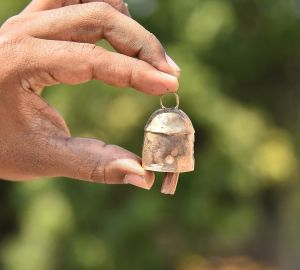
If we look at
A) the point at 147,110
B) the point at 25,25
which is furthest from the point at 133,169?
the point at 147,110

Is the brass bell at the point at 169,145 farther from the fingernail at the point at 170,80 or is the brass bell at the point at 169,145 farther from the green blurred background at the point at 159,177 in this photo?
the green blurred background at the point at 159,177

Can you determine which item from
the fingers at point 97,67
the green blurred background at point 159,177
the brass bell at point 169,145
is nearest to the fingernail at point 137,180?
the brass bell at point 169,145

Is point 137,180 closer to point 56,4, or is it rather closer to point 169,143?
point 169,143

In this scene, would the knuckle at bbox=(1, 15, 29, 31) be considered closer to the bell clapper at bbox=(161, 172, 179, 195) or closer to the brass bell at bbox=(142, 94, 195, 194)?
the brass bell at bbox=(142, 94, 195, 194)

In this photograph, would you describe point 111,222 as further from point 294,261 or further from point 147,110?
point 294,261

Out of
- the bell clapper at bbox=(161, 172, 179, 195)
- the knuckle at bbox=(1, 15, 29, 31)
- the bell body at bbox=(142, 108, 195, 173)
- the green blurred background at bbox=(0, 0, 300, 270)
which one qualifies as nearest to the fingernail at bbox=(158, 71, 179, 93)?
the bell body at bbox=(142, 108, 195, 173)

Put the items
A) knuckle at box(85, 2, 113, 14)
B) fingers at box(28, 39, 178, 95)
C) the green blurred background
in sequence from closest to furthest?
fingers at box(28, 39, 178, 95) → knuckle at box(85, 2, 113, 14) → the green blurred background
